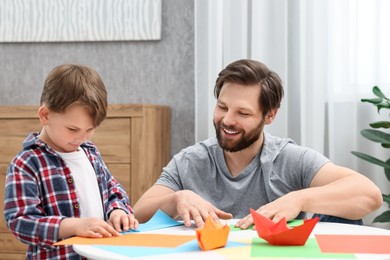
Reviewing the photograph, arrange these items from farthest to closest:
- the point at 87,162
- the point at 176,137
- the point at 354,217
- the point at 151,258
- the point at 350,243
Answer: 1. the point at 176,137
2. the point at 354,217
3. the point at 87,162
4. the point at 350,243
5. the point at 151,258

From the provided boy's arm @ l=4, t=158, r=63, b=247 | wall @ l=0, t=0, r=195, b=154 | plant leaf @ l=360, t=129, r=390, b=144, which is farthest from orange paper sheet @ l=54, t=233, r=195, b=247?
wall @ l=0, t=0, r=195, b=154

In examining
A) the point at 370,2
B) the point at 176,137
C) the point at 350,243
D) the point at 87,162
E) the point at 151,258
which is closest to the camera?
the point at 151,258

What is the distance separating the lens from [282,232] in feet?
4.73

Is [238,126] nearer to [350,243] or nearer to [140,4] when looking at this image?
[350,243]

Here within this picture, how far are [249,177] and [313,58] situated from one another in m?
1.51

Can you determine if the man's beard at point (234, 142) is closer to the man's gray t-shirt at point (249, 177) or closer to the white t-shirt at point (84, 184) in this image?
the man's gray t-shirt at point (249, 177)

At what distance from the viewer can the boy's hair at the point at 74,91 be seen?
1.70m

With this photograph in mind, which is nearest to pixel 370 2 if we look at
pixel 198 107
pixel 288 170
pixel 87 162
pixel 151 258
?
pixel 198 107

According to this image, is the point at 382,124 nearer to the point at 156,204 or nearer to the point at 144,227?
the point at 156,204

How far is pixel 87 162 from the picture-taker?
73.7 inches

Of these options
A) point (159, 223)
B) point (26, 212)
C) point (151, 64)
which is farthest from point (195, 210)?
point (151, 64)

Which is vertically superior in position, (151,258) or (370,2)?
(370,2)

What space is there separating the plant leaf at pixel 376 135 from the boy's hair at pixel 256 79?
1.12 m

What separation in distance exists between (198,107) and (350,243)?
2.26 m
